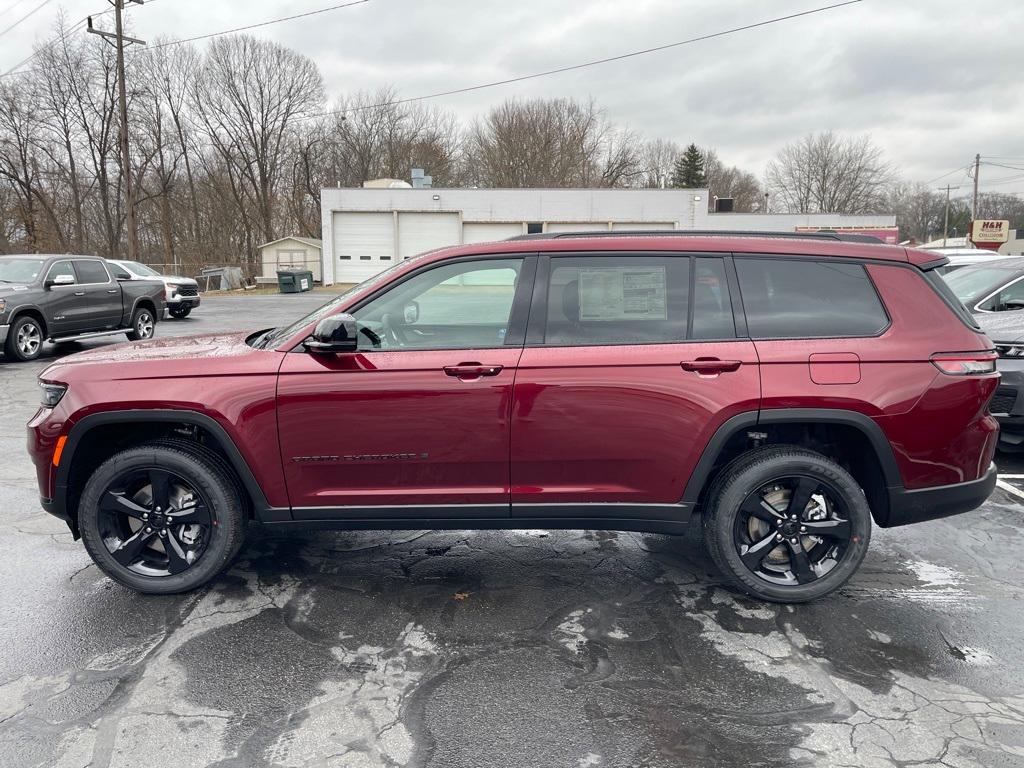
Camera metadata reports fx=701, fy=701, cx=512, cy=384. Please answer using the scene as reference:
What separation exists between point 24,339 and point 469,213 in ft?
84.5

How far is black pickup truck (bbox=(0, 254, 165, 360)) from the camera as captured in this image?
1109 centimetres

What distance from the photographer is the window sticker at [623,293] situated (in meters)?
3.47

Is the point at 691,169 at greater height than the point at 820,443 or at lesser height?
greater

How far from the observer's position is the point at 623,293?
3492 mm

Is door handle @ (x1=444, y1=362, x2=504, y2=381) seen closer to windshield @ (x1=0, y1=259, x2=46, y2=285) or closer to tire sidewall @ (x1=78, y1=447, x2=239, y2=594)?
tire sidewall @ (x1=78, y1=447, x2=239, y2=594)

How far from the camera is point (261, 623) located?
334 centimetres

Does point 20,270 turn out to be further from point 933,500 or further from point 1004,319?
point 1004,319

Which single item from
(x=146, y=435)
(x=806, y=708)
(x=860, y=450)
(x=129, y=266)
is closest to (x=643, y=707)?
(x=806, y=708)

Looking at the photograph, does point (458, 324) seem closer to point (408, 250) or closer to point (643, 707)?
point (643, 707)

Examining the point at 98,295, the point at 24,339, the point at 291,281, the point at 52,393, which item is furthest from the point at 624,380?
the point at 291,281

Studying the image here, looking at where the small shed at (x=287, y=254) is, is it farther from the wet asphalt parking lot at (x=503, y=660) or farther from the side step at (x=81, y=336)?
the wet asphalt parking lot at (x=503, y=660)

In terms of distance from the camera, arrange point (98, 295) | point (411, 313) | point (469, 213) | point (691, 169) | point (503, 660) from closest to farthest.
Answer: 1. point (503, 660)
2. point (411, 313)
3. point (98, 295)
4. point (469, 213)
5. point (691, 169)

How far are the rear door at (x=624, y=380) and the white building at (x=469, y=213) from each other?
105 feet

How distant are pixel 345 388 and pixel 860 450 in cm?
260
